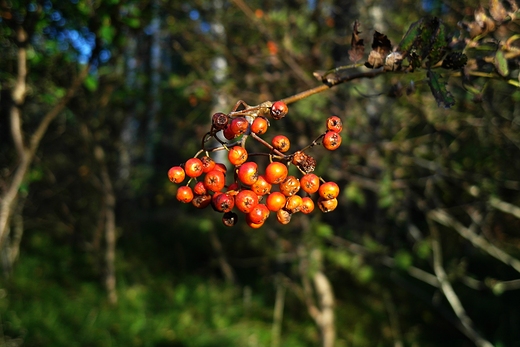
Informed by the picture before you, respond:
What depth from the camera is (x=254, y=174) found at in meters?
1.08

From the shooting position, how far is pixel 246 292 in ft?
18.6

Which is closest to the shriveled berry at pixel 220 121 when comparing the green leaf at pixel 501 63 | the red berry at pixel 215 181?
the red berry at pixel 215 181

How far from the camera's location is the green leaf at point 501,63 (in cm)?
109

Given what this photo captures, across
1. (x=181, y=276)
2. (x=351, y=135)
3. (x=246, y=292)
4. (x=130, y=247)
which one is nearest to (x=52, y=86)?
(x=351, y=135)

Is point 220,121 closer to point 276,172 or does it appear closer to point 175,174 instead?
point 276,172

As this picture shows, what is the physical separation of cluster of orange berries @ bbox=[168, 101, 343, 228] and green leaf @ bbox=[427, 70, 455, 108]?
245 millimetres

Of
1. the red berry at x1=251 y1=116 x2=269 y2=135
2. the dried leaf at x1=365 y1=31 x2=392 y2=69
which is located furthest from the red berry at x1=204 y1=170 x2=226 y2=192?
the dried leaf at x1=365 y1=31 x2=392 y2=69

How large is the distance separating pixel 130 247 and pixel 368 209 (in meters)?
4.48

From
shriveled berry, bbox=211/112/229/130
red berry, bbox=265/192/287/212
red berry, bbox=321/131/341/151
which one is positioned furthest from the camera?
red berry, bbox=265/192/287/212

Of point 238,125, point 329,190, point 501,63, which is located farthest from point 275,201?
point 501,63

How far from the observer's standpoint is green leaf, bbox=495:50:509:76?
1089 millimetres

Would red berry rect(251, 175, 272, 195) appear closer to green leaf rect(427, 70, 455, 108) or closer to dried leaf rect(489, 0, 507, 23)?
green leaf rect(427, 70, 455, 108)

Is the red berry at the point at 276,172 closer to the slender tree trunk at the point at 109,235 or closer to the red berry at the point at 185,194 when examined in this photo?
the red berry at the point at 185,194

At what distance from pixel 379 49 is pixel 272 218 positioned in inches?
130
